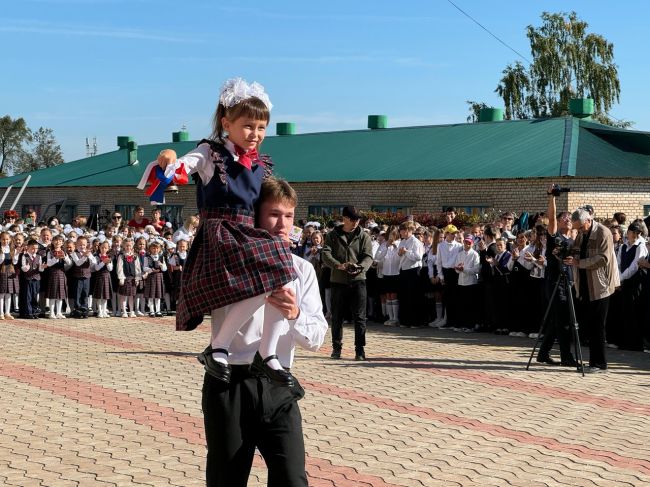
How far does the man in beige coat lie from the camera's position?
40.6 ft

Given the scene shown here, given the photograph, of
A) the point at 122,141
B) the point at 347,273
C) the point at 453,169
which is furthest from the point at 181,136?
the point at 347,273

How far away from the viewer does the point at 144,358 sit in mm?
13414

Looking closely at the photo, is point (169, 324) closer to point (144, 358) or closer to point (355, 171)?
point (144, 358)

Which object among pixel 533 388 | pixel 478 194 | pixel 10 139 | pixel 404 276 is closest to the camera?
pixel 533 388

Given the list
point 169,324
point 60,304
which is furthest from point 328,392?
point 60,304

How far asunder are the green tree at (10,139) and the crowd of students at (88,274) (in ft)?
244

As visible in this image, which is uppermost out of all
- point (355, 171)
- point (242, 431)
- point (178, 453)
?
point (355, 171)

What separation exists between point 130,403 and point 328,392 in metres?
2.12

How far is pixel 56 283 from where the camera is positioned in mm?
19688

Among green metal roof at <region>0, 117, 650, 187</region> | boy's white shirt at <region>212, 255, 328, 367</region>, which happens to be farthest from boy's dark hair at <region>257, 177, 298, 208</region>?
green metal roof at <region>0, 117, 650, 187</region>

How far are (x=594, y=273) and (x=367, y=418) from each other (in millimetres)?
4620

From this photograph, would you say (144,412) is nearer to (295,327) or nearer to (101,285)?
(295,327)

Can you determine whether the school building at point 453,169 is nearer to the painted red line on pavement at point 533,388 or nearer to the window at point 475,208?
the window at point 475,208

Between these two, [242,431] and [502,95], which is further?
[502,95]
